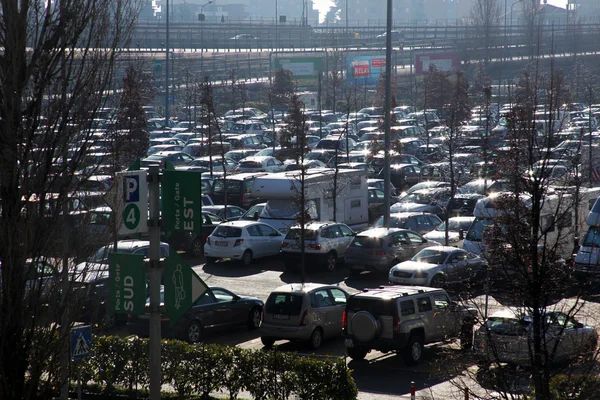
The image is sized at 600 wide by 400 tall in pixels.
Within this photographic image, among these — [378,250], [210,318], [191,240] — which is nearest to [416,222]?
[378,250]

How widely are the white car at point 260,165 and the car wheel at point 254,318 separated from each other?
2093cm

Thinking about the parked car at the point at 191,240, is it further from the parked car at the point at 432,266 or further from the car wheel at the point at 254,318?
the car wheel at the point at 254,318

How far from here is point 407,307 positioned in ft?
54.1

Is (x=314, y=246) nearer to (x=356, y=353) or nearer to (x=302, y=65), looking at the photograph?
(x=356, y=353)

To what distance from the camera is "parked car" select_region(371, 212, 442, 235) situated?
95.9 feet

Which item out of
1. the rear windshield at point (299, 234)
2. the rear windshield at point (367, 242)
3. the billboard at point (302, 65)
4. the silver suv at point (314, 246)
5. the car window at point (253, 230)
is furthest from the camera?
the billboard at point (302, 65)

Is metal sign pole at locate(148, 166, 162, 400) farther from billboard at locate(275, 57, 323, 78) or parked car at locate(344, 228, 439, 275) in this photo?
billboard at locate(275, 57, 323, 78)

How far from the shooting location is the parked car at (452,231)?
2666cm

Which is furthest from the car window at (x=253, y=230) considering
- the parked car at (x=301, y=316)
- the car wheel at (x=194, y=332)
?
the parked car at (x=301, y=316)

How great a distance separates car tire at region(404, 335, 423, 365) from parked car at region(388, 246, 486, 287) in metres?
4.57

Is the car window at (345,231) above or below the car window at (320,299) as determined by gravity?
above

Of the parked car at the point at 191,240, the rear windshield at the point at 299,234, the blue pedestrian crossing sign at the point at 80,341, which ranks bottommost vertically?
the parked car at the point at 191,240

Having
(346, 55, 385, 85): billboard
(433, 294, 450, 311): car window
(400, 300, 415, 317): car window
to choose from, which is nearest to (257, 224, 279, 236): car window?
(433, 294, 450, 311): car window

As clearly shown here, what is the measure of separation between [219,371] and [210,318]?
14.7 ft
